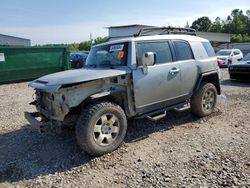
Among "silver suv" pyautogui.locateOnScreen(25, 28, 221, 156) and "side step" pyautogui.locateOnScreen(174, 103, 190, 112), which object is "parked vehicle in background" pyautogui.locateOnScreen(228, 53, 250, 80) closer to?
"silver suv" pyautogui.locateOnScreen(25, 28, 221, 156)

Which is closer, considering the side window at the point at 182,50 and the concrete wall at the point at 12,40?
the side window at the point at 182,50

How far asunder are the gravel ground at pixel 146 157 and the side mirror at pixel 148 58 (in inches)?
59.0

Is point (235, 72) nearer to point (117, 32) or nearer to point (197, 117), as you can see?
point (197, 117)

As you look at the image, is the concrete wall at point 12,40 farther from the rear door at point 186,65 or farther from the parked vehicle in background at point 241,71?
the rear door at point 186,65

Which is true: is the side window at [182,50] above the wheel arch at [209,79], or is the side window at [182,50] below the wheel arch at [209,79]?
above

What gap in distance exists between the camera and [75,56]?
72.0 ft

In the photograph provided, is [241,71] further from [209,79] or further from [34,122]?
[34,122]

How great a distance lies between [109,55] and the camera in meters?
5.67

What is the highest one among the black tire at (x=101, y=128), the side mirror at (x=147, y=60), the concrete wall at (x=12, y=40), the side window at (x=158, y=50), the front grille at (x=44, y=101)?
the concrete wall at (x=12, y=40)

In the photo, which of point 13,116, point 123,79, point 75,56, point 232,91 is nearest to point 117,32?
point 75,56

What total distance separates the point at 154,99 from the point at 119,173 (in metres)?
1.83

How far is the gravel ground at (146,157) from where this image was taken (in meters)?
4.04

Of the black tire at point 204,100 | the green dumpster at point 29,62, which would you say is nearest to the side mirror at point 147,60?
the black tire at point 204,100

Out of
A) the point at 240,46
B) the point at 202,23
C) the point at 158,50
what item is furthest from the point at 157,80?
the point at 202,23
